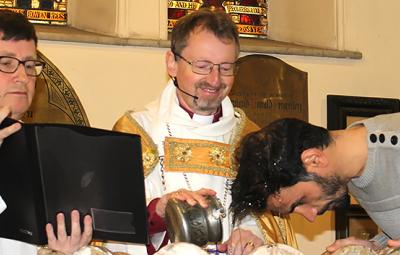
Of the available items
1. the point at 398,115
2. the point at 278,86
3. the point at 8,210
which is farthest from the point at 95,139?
the point at 278,86

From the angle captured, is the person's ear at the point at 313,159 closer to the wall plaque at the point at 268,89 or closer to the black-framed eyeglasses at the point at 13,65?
the black-framed eyeglasses at the point at 13,65

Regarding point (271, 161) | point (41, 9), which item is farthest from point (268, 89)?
point (271, 161)

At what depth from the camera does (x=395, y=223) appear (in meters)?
3.52

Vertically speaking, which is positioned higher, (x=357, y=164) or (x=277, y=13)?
(x=277, y=13)

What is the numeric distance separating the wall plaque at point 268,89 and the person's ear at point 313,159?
3.69m

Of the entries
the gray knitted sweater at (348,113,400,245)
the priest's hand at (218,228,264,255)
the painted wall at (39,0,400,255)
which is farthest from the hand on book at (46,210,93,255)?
the painted wall at (39,0,400,255)

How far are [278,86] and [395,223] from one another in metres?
3.87

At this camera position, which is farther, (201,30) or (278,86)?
(278,86)

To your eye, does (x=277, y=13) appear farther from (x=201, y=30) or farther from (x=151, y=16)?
(x=201, y=30)

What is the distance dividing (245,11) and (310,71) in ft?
3.49

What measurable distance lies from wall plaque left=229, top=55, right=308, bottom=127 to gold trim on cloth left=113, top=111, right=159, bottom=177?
2.78 m

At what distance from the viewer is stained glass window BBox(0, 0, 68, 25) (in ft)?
24.8

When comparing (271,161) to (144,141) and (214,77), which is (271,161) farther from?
(144,141)

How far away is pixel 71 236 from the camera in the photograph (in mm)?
3283
